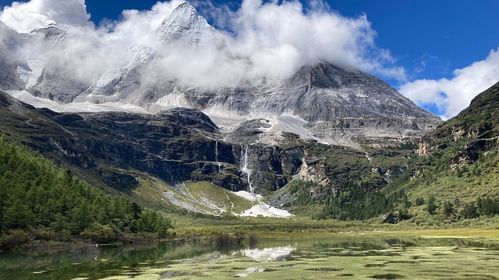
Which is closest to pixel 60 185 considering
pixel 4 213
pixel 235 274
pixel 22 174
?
pixel 22 174

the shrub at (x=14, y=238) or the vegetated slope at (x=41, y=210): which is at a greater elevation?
the vegetated slope at (x=41, y=210)

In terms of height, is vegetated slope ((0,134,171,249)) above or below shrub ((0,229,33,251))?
above

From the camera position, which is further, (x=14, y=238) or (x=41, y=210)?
(x=41, y=210)

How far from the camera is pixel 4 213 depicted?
138 metres

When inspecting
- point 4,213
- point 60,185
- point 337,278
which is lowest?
point 337,278

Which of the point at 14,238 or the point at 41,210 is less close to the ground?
the point at 41,210

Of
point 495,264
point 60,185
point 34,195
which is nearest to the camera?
point 495,264

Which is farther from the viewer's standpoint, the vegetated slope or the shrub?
the vegetated slope

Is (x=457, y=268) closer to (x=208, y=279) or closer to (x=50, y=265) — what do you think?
(x=208, y=279)

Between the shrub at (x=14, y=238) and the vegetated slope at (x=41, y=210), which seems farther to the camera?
the vegetated slope at (x=41, y=210)

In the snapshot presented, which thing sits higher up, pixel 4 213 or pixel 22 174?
pixel 22 174

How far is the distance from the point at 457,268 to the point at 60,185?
487 ft

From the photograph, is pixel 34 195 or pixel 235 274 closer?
pixel 235 274

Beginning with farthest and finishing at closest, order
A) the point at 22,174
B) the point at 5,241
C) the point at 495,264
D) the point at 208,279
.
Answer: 1. the point at 22,174
2. the point at 5,241
3. the point at 495,264
4. the point at 208,279
